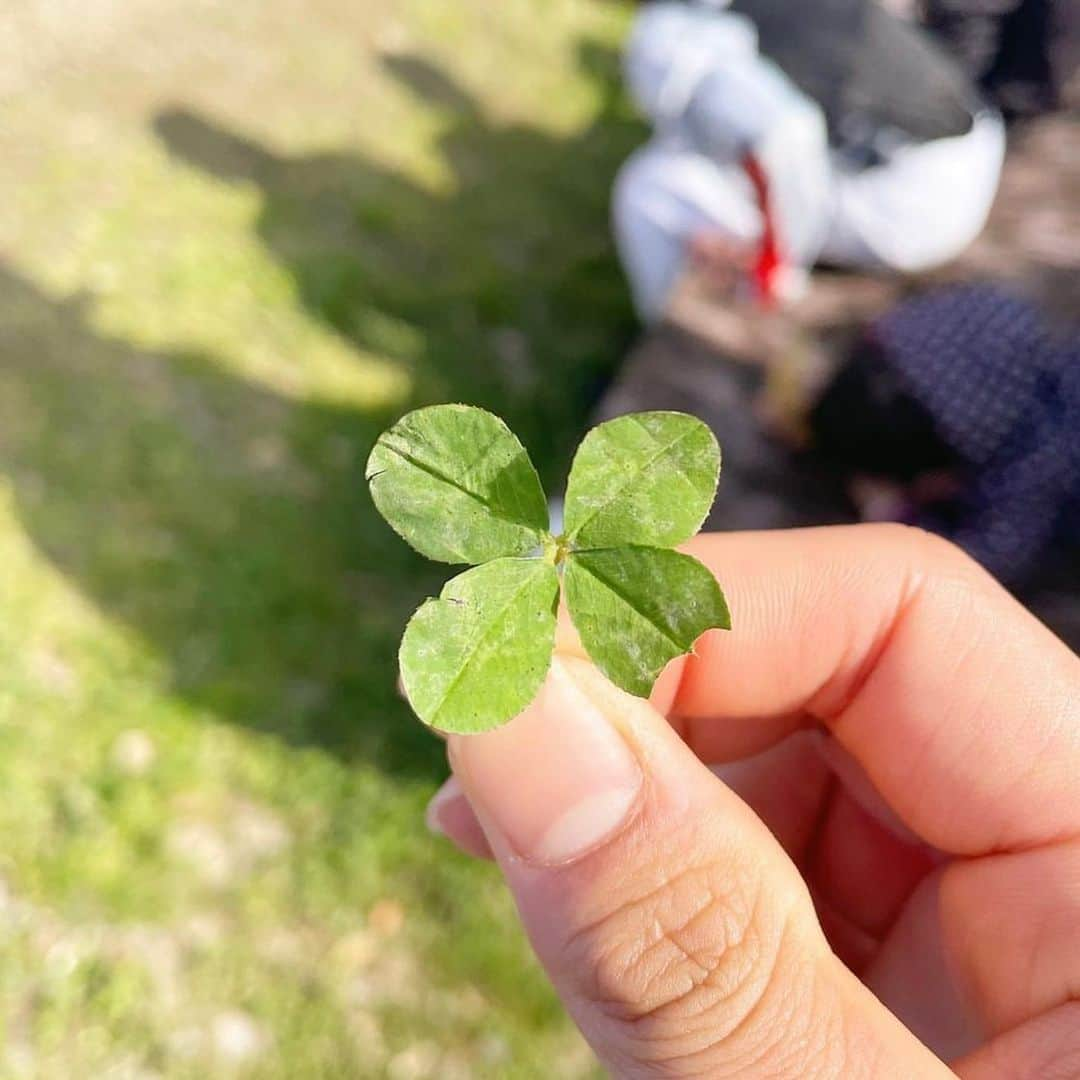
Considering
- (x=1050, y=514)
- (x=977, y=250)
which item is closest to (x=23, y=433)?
(x=1050, y=514)

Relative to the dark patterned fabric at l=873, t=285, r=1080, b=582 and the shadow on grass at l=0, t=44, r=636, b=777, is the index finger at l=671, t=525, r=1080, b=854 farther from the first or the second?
the shadow on grass at l=0, t=44, r=636, b=777

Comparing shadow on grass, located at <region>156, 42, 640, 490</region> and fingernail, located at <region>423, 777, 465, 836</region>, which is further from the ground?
fingernail, located at <region>423, 777, 465, 836</region>

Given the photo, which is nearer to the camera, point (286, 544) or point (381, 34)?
point (286, 544)

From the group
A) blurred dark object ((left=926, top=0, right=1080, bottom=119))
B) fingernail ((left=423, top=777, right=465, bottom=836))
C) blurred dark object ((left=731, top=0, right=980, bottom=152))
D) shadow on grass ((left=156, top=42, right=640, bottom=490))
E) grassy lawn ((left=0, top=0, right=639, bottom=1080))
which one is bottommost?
grassy lawn ((left=0, top=0, right=639, bottom=1080))

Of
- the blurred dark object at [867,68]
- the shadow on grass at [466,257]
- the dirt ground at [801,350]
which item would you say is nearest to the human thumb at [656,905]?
the dirt ground at [801,350]

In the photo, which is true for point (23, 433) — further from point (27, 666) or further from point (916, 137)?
point (916, 137)

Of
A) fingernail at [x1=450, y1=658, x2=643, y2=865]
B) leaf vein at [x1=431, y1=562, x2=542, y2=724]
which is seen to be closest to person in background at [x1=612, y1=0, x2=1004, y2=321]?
fingernail at [x1=450, y1=658, x2=643, y2=865]
